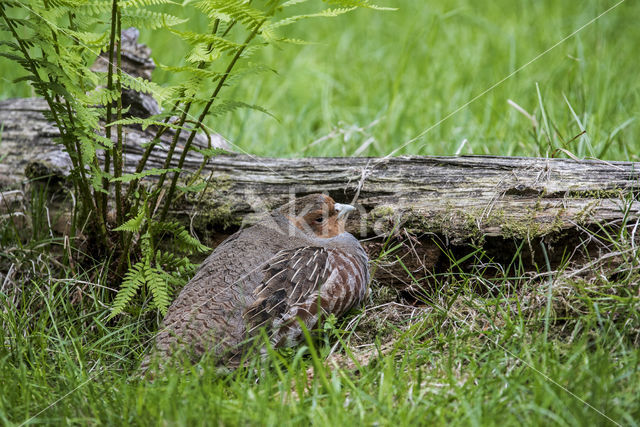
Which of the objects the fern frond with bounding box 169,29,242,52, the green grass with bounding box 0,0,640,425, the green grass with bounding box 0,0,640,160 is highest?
the fern frond with bounding box 169,29,242,52

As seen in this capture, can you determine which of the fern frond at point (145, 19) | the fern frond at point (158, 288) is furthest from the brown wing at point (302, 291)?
the fern frond at point (145, 19)

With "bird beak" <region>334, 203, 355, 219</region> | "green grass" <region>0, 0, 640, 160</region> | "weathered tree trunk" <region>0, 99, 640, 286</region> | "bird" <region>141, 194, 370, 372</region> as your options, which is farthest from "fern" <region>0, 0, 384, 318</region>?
"green grass" <region>0, 0, 640, 160</region>

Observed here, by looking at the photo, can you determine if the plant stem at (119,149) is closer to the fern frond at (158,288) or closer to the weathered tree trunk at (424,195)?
the weathered tree trunk at (424,195)

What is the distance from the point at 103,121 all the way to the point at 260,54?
4230 millimetres

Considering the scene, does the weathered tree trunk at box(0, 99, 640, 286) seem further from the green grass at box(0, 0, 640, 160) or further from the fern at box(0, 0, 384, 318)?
the green grass at box(0, 0, 640, 160)

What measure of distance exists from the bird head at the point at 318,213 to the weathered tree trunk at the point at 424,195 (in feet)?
0.44

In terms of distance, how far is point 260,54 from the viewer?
8.34 metres

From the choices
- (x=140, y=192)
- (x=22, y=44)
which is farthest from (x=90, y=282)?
(x=22, y=44)

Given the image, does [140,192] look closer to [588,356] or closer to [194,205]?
[194,205]

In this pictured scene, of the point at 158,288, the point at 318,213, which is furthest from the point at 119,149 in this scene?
the point at 318,213

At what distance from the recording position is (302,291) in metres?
3.61

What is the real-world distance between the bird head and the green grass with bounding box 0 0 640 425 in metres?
0.56

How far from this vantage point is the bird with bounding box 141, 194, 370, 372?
3334 millimetres

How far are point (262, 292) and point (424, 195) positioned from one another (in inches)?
53.7
